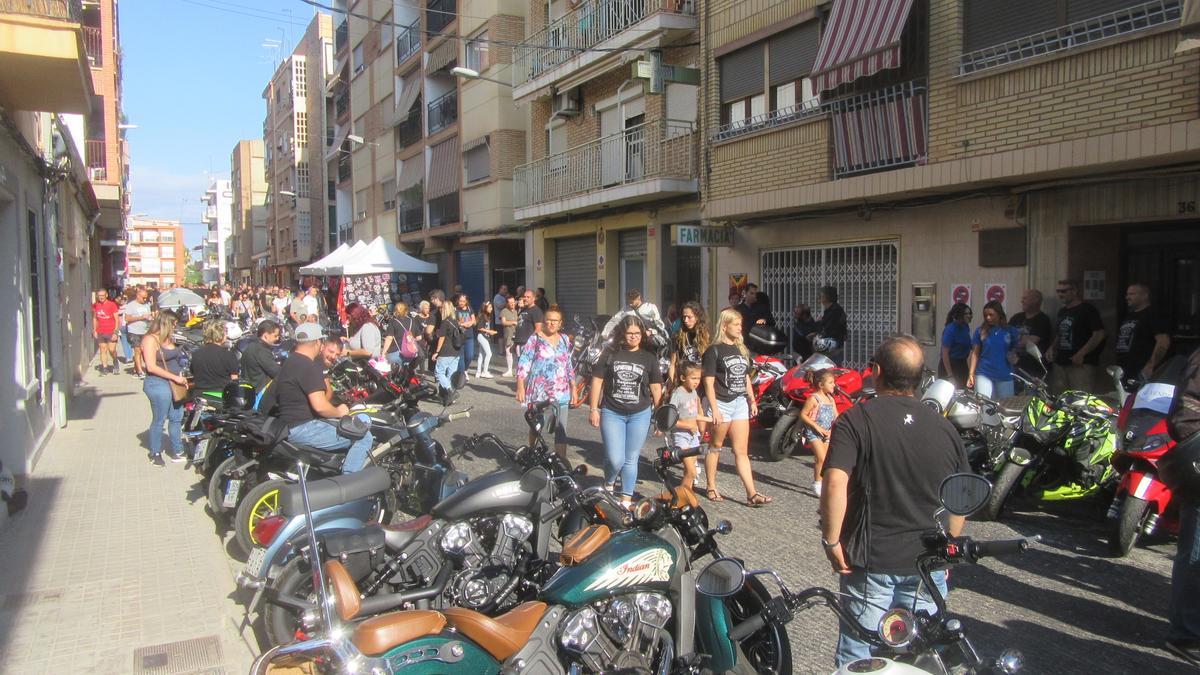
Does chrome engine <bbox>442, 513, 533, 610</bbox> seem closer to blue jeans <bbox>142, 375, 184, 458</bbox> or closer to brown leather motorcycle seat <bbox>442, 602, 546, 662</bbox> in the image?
brown leather motorcycle seat <bbox>442, 602, 546, 662</bbox>

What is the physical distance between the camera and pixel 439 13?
2720cm

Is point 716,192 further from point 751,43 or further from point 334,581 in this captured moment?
point 334,581

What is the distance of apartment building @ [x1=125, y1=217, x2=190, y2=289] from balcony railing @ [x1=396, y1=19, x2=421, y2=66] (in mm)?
67845

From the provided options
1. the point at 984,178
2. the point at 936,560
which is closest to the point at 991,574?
the point at 936,560

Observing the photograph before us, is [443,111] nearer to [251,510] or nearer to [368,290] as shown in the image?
[368,290]

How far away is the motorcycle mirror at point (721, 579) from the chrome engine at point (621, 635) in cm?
36

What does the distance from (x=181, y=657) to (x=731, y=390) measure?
4.45m

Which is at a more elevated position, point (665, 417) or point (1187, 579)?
point (665, 417)

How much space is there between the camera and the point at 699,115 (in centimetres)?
1606

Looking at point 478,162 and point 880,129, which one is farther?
point 478,162

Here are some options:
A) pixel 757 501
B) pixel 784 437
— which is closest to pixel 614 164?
pixel 784 437

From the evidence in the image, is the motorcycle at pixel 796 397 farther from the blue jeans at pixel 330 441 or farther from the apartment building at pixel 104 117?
the apartment building at pixel 104 117

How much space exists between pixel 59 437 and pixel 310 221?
134 feet

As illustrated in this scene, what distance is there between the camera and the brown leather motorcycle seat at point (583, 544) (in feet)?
12.4
